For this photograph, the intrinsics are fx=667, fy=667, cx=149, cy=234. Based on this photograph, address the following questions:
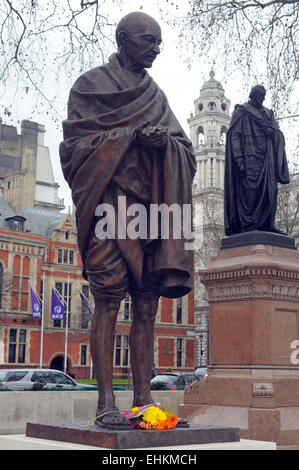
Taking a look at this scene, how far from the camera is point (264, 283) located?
9094mm

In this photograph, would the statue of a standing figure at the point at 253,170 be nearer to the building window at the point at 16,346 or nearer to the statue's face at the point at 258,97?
the statue's face at the point at 258,97

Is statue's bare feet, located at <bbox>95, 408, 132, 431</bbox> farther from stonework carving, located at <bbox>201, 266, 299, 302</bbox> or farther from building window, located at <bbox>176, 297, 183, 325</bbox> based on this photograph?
building window, located at <bbox>176, 297, 183, 325</bbox>

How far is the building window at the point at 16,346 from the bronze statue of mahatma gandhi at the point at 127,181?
47.7 meters

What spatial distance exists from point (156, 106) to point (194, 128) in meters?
110

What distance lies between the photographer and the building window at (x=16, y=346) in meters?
50.3

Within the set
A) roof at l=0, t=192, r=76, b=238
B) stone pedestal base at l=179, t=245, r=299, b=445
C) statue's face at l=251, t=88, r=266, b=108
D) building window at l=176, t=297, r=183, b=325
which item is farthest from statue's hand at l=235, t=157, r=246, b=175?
building window at l=176, t=297, r=183, b=325

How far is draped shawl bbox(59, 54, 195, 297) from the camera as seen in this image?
416cm

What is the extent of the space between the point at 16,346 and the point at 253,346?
144ft

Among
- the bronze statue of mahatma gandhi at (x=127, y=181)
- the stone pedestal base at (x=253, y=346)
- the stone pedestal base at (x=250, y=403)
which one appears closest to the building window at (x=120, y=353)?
the stone pedestal base at (x=253, y=346)

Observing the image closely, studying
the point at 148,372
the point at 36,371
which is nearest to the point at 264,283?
the point at 148,372

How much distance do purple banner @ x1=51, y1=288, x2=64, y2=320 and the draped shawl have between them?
132ft

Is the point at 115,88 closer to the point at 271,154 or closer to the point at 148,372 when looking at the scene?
the point at 148,372

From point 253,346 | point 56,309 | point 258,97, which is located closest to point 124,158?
point 253,346

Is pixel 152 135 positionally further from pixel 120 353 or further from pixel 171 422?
pixel 120 353
